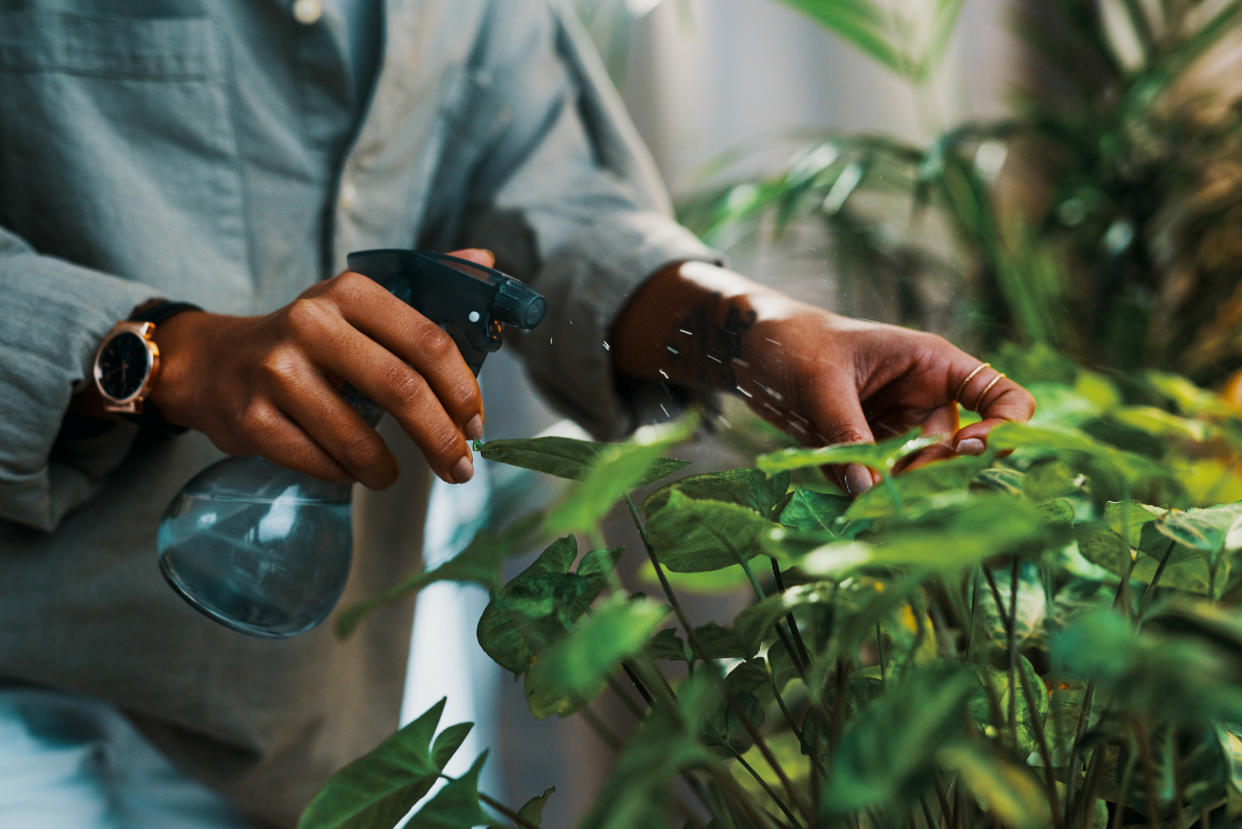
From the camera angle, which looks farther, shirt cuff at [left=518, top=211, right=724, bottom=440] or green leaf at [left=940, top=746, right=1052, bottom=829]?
shirt cuff at [left=518, top=211, right=724, bottom=440]

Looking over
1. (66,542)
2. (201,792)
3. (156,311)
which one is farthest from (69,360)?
(201,792)

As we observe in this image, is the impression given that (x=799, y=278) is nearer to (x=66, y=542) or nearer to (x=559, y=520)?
(x=559, y=520)

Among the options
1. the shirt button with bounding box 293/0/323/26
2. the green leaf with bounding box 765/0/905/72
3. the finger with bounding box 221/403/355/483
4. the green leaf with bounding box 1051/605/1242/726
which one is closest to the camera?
the green leaf with bounding box 1051/605/1242/726

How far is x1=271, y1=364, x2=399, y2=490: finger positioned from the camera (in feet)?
1.04

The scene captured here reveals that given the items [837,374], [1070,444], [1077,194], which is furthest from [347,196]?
[1077,194]

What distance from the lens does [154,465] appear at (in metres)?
0.53

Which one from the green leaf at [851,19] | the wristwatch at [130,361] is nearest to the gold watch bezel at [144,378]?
the wristwatch at [130,361]

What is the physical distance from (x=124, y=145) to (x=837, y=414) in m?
0.49

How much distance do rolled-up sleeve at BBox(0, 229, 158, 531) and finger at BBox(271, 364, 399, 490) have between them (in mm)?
155

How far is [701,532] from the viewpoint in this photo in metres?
0.21

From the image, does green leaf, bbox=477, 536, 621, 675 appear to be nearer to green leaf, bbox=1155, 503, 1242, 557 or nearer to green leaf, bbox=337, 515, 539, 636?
green leaf, bbox=337, 515, 539, 636

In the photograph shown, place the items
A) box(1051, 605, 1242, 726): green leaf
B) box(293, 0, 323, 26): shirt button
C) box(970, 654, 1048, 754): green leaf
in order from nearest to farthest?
box(1051, 605, 1242, 726): green leaf → box(970, 654, 1048, 754): green leaf → box(293, 0, 323, 26): shirt button

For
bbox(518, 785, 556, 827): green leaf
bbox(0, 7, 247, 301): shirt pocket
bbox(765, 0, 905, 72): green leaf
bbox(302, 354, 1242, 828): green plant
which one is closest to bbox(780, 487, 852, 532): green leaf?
bbox(302, 354, 1242, 828): green plant

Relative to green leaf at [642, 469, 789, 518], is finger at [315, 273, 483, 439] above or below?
below
